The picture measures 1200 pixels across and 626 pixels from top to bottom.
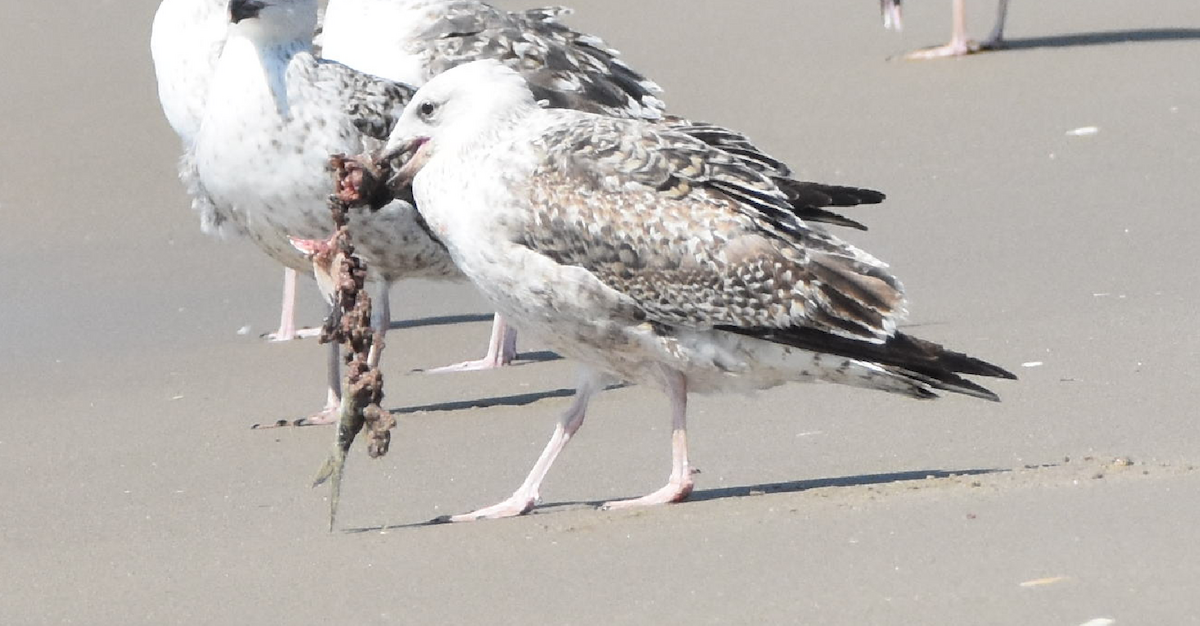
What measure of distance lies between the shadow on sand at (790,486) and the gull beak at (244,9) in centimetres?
284

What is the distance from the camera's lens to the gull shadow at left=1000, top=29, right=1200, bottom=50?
1520 cm

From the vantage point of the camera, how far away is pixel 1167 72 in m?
14.2

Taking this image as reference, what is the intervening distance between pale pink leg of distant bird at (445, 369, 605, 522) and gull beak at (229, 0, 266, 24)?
2517mm

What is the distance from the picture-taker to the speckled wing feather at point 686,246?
6.60 metres

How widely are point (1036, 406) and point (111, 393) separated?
4.12 metres

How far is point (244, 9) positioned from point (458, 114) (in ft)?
7.25

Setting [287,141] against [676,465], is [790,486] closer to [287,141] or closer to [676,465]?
[676,465]

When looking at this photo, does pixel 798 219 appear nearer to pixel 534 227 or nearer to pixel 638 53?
pixel 534 227

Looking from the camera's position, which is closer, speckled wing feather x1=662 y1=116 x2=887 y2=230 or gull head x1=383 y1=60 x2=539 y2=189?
gull head x1=383 y1=60 x2=539 y2=189

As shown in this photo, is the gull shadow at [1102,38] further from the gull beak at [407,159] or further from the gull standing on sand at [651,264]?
the gull beak at [407,159]

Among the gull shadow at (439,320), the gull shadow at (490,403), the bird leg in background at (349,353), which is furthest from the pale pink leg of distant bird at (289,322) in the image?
the bird leg in background at (349,353)

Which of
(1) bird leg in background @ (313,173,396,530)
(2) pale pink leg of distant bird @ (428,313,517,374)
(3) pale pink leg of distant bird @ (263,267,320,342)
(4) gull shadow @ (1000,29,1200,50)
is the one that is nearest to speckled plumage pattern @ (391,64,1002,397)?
(1) bird leg in background @ (313,173,396,530)

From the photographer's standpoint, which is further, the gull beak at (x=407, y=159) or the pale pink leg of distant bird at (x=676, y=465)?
the gull beak at (x=407, y=159)

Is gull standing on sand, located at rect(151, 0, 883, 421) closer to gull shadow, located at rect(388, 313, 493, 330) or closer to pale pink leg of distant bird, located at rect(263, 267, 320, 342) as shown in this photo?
pale pink leg of distant bird, located at rect(263, 267, 320, 342)
